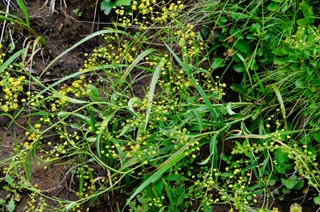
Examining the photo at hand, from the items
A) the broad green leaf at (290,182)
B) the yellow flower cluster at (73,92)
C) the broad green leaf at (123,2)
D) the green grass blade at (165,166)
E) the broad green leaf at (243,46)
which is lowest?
the broad green leaf at (290,182)

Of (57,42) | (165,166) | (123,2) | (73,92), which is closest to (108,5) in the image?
(123,2)

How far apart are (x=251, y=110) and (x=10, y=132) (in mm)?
1442

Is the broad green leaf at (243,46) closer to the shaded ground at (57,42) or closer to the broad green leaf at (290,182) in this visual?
the shaded ground at (57,42)

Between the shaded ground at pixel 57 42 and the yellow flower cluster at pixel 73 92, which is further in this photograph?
the shaded ground at pixel 57 42

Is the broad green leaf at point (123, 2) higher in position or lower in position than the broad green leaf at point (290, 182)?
higher

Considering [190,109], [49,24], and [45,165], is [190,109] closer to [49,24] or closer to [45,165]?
[45,165]

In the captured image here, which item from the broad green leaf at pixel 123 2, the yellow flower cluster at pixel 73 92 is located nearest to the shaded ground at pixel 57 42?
the broad green leaf at pixel 123 2

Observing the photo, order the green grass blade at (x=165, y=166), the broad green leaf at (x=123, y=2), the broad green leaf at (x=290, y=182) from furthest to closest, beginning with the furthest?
the broad green leaf at (x=123, y=2) → the broad green leaf at (x=290, y=182) → the green grass blade at (x=165, y=166)

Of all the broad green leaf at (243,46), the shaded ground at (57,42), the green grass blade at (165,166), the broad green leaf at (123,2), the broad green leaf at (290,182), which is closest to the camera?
the green grass blade at (165,166)

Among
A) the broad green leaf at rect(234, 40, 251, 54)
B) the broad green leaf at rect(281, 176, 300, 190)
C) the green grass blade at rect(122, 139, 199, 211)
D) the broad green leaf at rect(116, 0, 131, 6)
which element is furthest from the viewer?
the broad green leaf at rect(116, 0, 131, 6)

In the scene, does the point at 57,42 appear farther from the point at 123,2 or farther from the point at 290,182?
the point at 290,182

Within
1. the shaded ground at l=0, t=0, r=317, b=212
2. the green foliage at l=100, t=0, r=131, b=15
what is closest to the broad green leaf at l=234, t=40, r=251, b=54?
the shaded ground at l=0, t=0, r=317, b=212

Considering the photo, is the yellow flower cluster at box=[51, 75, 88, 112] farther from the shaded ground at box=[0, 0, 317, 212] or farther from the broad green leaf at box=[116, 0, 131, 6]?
the broad green leaf at box=[116, 0, 131, 6]

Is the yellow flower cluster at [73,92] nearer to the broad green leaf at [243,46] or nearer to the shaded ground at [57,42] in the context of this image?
the shaded ground at [57,42]
